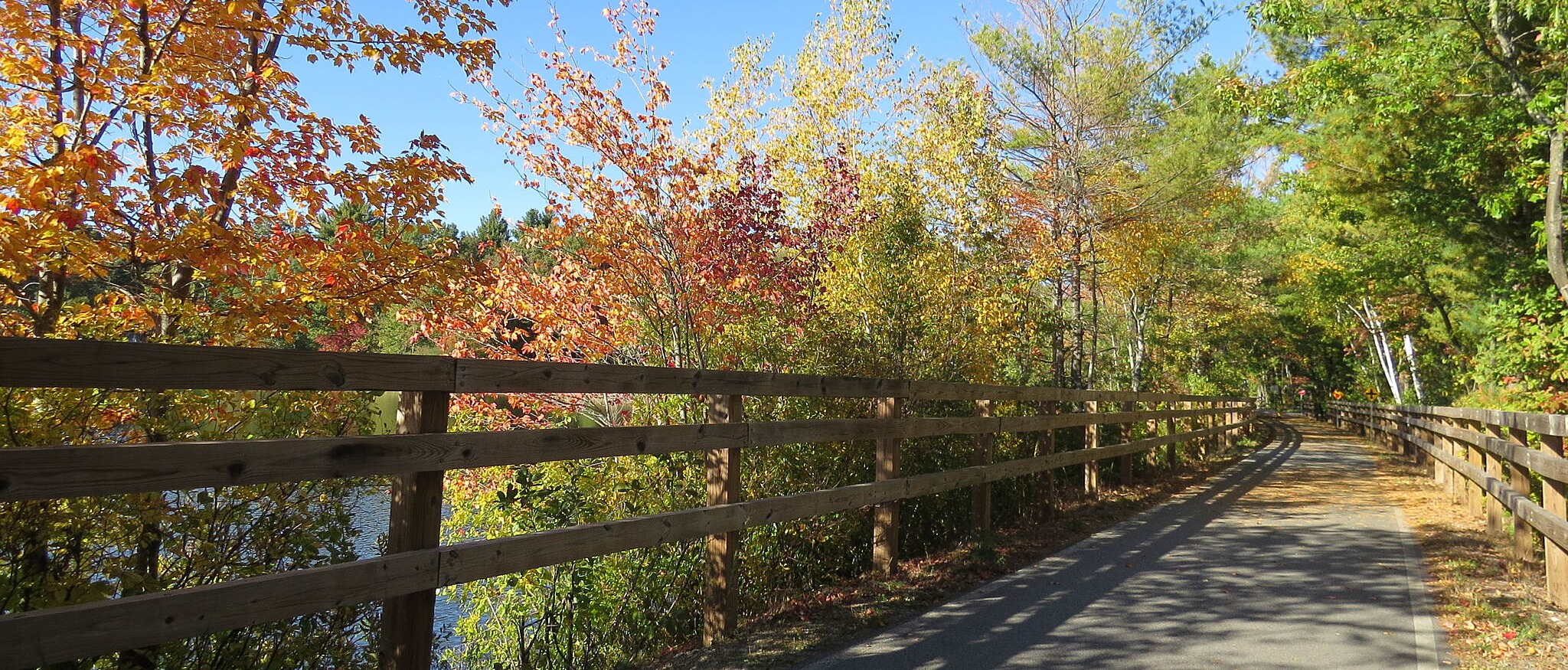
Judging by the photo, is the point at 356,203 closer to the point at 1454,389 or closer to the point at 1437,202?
the point at 1437,202

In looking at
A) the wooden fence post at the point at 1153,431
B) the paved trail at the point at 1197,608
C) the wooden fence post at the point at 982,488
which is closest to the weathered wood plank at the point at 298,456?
the paved trail at the point at 1197,608

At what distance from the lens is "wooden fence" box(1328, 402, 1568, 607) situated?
216 inches

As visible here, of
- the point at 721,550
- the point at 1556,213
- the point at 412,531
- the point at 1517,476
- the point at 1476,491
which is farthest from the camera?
the point at 1556,213

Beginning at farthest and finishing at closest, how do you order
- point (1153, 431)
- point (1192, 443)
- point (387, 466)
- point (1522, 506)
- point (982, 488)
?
1. point (1192, 443)
2. point (1153, 431)
3. point (982, 488)
4. point (1522, 506)
5. point (387, 466)

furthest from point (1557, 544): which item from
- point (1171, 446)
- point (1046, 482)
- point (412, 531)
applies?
point (1171, 446)

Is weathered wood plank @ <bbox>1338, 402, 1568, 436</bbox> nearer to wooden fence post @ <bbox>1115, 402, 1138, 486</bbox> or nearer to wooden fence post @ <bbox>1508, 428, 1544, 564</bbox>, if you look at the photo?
wooden fence post @ <bbox>1508, 428, 1544, 564</bbox>

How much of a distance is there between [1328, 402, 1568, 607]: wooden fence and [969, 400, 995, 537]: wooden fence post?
3576 millimetres

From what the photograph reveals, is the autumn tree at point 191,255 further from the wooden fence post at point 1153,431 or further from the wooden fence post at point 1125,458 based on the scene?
the wooden fence post at point 1153,431

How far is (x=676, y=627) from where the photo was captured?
5.54 metres

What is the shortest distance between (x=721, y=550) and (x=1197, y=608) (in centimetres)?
296

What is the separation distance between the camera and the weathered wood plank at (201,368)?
7.86 feet

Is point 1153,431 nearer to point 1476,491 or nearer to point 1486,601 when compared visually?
point 1476,491


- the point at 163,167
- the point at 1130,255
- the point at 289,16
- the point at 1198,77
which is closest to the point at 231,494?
the point at 163,167

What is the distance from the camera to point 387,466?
3062mm
